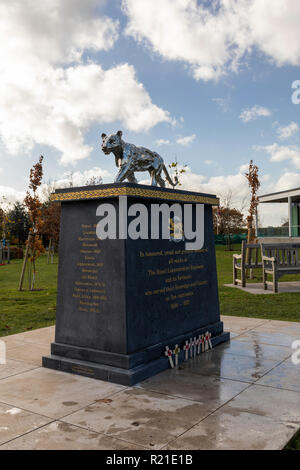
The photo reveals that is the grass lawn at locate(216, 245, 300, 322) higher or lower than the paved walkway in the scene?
higher

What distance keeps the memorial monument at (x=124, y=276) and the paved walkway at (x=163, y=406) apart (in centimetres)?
27

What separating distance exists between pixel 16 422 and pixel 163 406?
122 cm

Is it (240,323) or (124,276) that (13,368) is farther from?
(240,323)

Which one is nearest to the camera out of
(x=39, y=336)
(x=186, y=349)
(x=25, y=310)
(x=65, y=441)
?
(x=65, y=441)

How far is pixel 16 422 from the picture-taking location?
320cm

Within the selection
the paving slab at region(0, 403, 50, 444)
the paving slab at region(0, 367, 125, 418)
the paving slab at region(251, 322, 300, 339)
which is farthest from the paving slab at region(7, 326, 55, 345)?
the paving slab at region(251, 322, 300, 339)

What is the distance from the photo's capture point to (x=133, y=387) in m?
4.00

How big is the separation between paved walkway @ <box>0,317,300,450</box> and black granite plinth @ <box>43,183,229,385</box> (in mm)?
226

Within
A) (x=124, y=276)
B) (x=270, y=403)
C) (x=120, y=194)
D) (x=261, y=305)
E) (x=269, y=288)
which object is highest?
(x=120, y=194)

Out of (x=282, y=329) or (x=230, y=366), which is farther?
(x=282, y=329)


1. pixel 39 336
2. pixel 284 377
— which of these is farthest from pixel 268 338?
pixel 39 336

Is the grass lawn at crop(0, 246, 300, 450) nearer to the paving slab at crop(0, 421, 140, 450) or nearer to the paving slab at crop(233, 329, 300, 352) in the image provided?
the paving slab at crop(233, 329, 300, 352)

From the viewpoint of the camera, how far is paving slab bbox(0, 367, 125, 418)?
11.5ft

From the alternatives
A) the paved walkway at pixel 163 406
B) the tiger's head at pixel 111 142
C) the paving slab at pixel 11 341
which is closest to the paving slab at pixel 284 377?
the paved walkway at pixel 163 406
